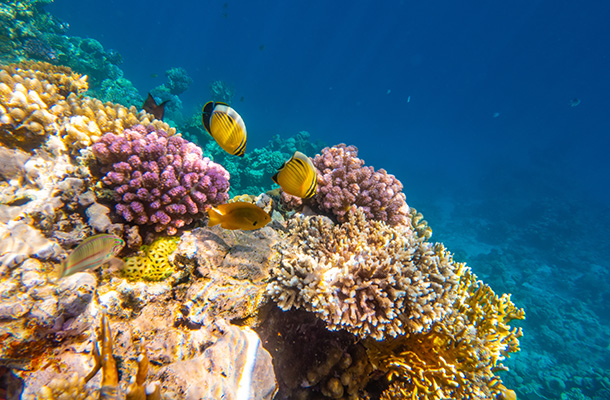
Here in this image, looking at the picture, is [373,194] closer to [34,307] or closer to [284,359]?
[284,359]

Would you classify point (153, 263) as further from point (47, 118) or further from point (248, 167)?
point (248, 167)

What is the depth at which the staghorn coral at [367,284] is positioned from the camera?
241cm

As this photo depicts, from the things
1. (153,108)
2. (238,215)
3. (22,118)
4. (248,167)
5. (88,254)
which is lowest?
(88,254)

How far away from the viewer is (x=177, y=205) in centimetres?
297

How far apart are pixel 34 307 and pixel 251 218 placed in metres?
1.59

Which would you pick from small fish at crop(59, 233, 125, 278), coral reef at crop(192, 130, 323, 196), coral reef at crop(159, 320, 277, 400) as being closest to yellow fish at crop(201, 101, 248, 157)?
small fish at crop(59, 233, 125, 278)

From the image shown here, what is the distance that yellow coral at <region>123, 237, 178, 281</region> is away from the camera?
257cm

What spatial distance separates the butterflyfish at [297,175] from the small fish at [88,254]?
1463 mm

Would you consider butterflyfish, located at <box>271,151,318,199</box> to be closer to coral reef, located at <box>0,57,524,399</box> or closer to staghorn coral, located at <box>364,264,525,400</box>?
coral reef, located at <box>0,57,524,399</box>

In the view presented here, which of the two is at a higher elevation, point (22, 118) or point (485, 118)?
point (485, 118)

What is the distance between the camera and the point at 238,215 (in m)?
2.16

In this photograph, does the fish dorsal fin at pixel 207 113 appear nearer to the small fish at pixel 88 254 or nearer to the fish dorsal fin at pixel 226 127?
the fish dorsal fin at pixel 226 127

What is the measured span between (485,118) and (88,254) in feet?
400

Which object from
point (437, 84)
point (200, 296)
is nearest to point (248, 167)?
point (200, 296)
